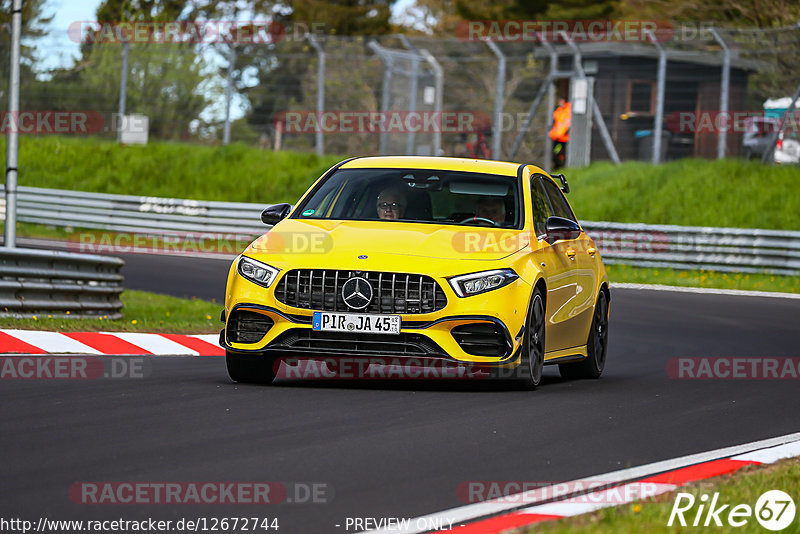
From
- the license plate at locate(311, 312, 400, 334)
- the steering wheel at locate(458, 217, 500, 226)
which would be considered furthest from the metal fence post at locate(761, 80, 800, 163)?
the license plate at locate(311, 312, 400, 334)

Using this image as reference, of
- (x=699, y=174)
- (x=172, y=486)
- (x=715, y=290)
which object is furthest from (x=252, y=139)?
(x=172, y=486)

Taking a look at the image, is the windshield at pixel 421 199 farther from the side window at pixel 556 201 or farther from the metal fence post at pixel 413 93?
the metal fence post at pixel 413 93

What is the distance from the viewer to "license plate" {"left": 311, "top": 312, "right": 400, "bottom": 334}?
9141mm

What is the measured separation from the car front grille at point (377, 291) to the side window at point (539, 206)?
1.41 metres

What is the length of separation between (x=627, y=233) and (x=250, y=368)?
1789cm

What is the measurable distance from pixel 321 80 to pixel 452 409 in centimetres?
2386

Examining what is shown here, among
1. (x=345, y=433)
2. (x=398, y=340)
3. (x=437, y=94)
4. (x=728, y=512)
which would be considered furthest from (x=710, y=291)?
(x=728, y=512)

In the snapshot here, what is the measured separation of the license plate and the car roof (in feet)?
6.16

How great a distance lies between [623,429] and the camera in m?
8.02
